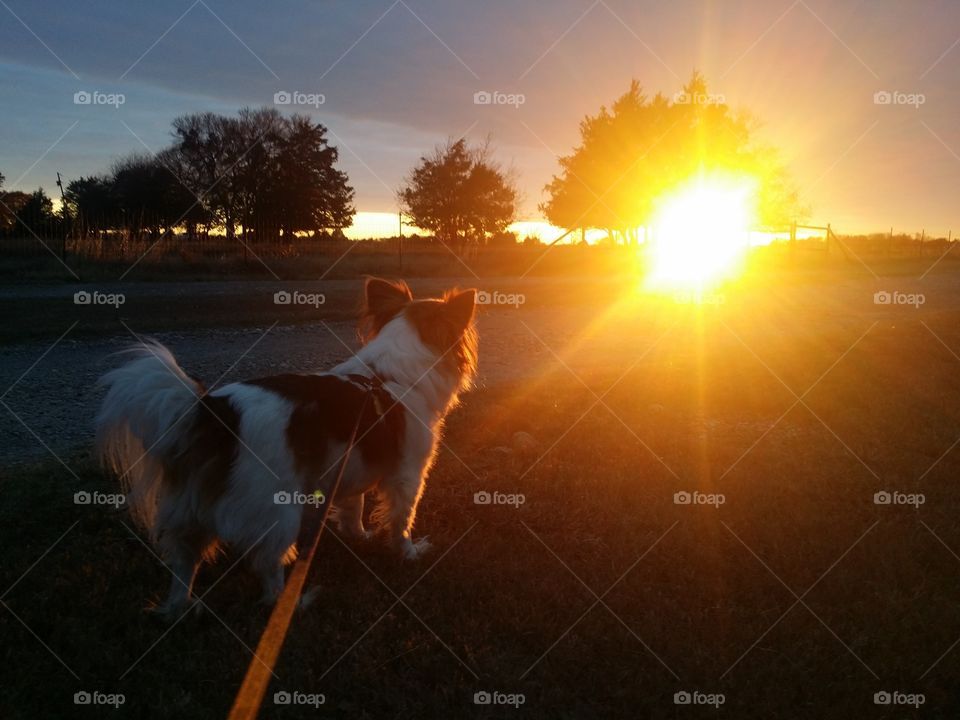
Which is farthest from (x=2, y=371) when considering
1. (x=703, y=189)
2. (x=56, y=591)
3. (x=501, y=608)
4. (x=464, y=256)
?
(x=703, y=189)

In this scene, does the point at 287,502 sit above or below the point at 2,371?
below

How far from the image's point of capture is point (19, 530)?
4461 mm

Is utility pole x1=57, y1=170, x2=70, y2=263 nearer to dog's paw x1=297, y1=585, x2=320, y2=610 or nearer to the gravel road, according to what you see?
the gravel road

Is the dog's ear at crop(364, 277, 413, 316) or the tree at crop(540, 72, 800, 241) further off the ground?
the tree at crop(540, 72, 800, 241)

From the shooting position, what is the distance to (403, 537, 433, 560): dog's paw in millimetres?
4594

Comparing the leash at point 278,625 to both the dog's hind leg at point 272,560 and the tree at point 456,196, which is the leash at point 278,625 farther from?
the tree at point 456,196

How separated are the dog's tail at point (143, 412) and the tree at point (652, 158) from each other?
96.3ft

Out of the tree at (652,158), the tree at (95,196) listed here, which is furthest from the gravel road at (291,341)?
the tree at (95,196)

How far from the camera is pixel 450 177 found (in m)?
32.5

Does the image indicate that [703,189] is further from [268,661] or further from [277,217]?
[268,661]

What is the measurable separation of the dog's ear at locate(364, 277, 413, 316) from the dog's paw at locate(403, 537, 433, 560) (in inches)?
65.0

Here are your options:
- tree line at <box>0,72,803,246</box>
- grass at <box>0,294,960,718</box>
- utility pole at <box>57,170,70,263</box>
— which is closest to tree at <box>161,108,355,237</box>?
tree line at <box>0,72,803,246</box>

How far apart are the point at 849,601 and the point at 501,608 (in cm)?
221

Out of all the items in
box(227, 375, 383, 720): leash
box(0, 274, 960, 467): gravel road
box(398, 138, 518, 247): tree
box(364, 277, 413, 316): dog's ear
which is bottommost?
box(227, 375, 383, 720): leash
